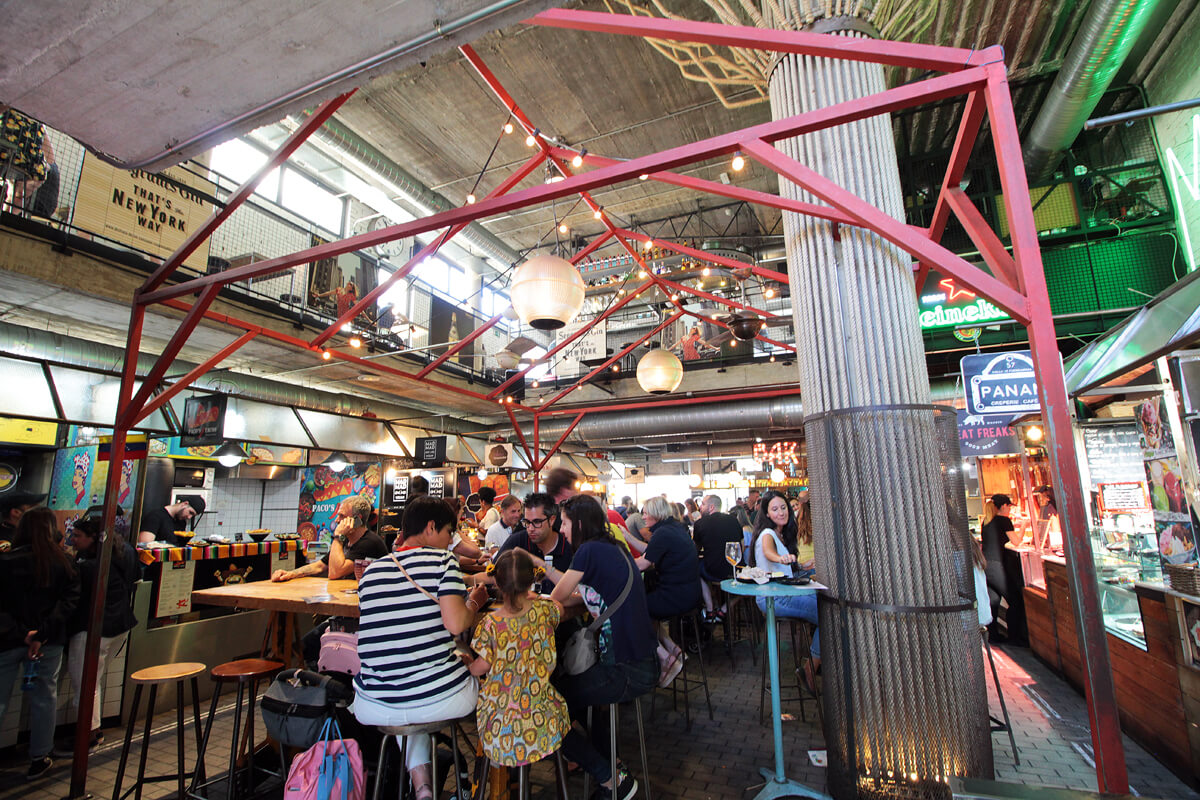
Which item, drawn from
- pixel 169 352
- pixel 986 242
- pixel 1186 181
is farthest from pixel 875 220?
pixel 1186 181

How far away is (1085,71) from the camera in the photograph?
19.1ft

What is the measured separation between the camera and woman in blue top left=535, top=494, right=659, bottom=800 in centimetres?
316

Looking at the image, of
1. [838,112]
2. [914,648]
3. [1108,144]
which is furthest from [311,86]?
[1108,144]

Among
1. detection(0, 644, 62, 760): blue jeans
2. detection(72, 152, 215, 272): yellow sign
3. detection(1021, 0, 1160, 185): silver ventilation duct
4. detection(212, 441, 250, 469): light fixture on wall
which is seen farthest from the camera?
detection(212, 441, 250, 469): light fixture on wall

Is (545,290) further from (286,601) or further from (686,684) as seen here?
(686,684)

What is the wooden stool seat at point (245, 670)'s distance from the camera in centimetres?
324

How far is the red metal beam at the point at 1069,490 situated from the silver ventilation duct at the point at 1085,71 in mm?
3191

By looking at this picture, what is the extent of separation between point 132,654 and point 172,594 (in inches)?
22.3

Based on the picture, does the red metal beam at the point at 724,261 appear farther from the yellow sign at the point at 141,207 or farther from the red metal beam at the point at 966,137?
the yellow sign at the point at 141,207

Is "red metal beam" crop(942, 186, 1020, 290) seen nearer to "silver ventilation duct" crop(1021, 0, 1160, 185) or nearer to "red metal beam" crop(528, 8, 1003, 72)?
"red metal beam" crop(528, 8, 1003, 72)

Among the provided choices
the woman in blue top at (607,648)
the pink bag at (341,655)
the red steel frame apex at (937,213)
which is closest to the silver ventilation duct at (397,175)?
the red steel frame apex at (937,213)

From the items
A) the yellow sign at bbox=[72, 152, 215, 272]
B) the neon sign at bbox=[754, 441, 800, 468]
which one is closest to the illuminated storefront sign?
the neon sign at bbox=[754, 441, 800, 468]

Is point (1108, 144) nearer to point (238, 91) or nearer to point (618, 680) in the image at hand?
point (618, 680)

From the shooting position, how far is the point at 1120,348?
15.8 ft
